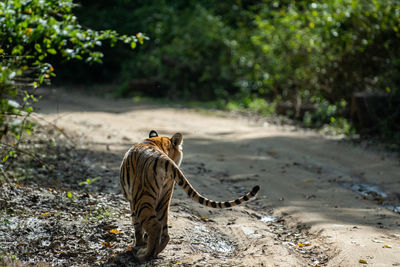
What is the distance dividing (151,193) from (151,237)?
1.41 ft

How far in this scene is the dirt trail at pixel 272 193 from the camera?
5.11 meters

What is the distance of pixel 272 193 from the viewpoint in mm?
7570

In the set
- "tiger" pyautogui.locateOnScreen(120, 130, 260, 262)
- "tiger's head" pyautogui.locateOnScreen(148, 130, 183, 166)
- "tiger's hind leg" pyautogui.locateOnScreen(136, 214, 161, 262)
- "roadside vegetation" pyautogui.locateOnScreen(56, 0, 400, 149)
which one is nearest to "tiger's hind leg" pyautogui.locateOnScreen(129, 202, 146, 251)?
"tiger" pyautogui.locateOnScreen(120, 130, 260, 262)

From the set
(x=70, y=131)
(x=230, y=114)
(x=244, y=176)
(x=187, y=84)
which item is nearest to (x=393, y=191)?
Result: (x=244, y=176)

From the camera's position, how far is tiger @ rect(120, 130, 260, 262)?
14.5 feet

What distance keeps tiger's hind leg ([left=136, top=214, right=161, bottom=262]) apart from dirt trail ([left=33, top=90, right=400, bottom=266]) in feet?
A: 0.44

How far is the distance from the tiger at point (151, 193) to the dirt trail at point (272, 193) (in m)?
0.26

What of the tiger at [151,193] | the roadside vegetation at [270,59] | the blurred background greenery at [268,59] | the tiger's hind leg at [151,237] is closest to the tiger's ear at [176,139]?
the tiger at [151,193]

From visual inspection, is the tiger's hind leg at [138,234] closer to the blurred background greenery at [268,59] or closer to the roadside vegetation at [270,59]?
the blurred background greenery at [268,59]

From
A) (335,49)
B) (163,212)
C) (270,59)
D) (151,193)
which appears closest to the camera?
(151,193)

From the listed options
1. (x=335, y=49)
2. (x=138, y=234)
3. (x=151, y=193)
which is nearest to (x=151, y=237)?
(x=138, y=234)

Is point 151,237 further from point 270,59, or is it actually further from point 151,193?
point 270,59

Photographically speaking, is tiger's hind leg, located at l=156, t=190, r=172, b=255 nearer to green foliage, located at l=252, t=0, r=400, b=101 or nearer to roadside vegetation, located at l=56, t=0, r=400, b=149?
roadside vegetation, located at l=56, t=0, r=400, b=149

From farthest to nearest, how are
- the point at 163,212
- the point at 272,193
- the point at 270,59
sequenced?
the point at 270,59
the point at 272,193
the point at 163,212
